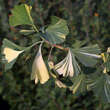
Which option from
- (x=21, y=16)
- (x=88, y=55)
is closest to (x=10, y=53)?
(x=21, y=16)

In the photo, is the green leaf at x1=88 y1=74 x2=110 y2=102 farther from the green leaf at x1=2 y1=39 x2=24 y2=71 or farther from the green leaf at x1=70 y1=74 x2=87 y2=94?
the green leaf at x1=2 y1=39 x2=24 y2=71

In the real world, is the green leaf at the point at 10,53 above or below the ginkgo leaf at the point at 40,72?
above

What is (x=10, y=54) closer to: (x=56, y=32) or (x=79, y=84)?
(x=56, y=32)

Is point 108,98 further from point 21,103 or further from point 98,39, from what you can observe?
point 21,103

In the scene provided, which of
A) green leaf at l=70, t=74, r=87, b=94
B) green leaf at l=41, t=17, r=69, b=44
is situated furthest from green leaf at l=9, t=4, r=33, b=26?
green leaf at l=70, t=74, r=87, b=94

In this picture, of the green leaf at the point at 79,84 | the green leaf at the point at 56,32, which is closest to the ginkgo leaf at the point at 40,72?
the green leaf at the point at 56,32

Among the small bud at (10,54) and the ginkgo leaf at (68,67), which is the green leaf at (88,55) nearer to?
the ginkgo leaf at (68,67)

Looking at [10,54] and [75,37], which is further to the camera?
[75,37]
